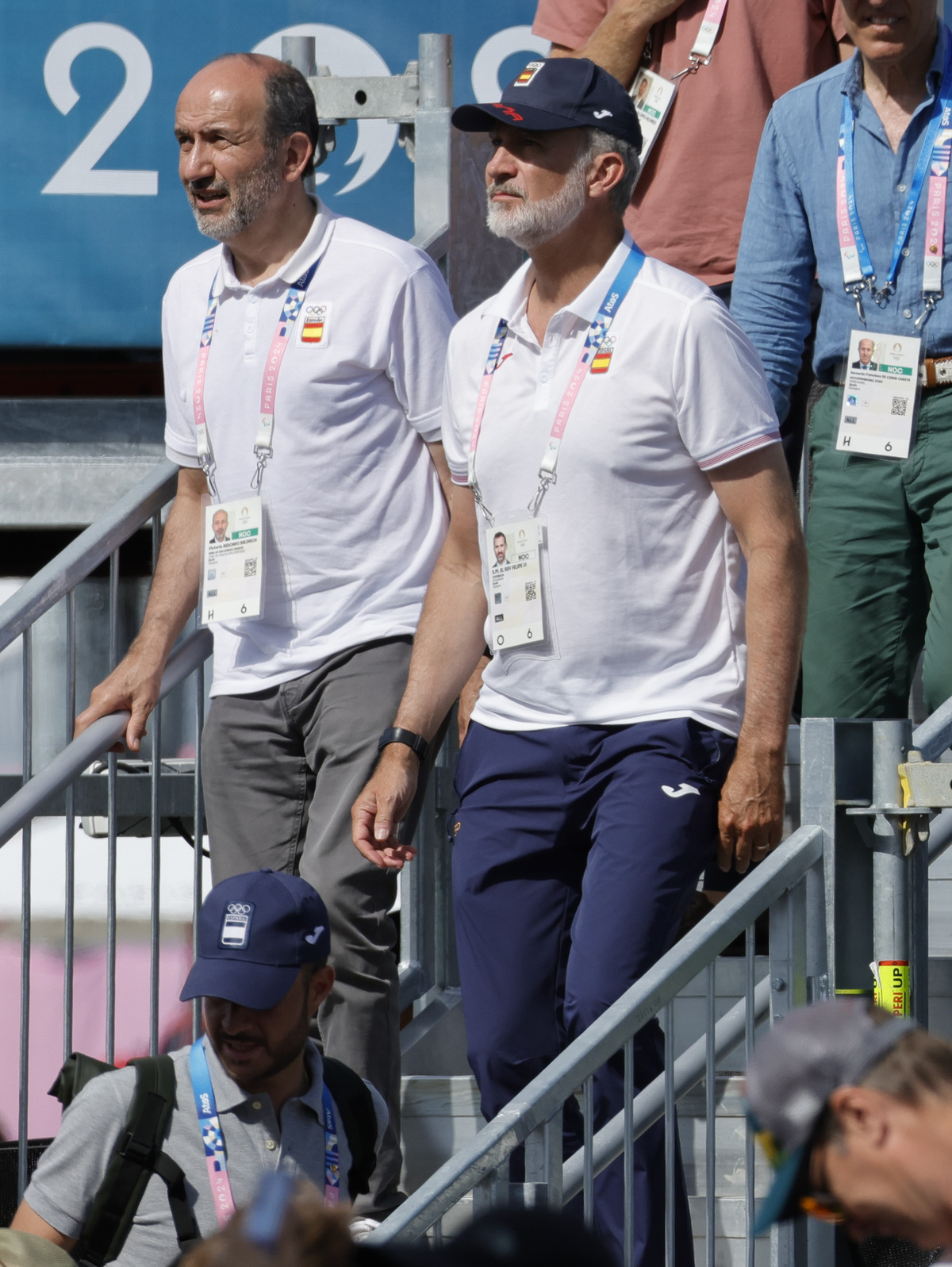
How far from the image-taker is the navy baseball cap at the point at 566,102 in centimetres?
335

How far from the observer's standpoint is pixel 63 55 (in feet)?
19.4

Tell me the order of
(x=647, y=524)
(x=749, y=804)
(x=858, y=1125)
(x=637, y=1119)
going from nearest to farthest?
(x=858, y=1125), (x=637, y=1119), (x=749, y=804), (x=647, y=524)

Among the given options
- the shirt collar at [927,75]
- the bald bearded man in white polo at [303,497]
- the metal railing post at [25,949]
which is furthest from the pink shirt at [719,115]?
the metal railing post at [25,949]

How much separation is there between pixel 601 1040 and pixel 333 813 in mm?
1035

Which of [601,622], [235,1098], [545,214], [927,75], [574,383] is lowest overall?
[235,1098]

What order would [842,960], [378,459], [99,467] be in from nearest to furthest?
[842,960], [378,459], [99,467]

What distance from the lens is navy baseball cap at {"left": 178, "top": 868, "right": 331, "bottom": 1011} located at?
3.06 meters

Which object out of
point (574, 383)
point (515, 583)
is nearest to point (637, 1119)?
point (515, 583)

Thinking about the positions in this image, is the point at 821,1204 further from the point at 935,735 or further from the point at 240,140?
the point at 240,140

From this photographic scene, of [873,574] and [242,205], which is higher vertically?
[242,205]

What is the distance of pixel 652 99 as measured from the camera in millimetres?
4277

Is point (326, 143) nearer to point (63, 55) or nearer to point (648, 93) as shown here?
point (648, 93)

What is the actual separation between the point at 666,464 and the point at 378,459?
70 centimetres

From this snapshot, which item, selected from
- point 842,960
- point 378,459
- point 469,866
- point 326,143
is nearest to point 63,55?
point 326,143
